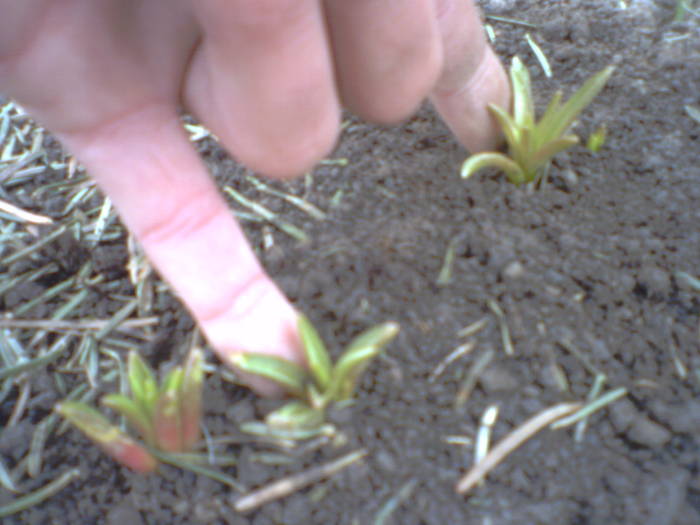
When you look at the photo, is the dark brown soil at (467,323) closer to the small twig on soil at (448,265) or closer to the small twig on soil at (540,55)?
the small twig on soil at (448,265)

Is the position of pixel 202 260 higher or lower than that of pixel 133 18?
lower

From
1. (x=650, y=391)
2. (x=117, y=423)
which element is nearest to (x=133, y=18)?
(x=117, y=423)

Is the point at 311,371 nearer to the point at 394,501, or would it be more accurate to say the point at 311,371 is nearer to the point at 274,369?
the point at 274,369

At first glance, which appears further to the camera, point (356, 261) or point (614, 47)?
point (614, 47)

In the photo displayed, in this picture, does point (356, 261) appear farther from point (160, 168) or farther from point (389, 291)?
point (160, 168)

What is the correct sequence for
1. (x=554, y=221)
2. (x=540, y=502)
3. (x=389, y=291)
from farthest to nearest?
(x=554, y=221)
(x=389, y=291)
(x=540, y=502)

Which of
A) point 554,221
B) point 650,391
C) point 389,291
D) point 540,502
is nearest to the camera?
point 540,502

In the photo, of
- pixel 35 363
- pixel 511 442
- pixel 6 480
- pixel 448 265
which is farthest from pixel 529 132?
pixel 6 480
